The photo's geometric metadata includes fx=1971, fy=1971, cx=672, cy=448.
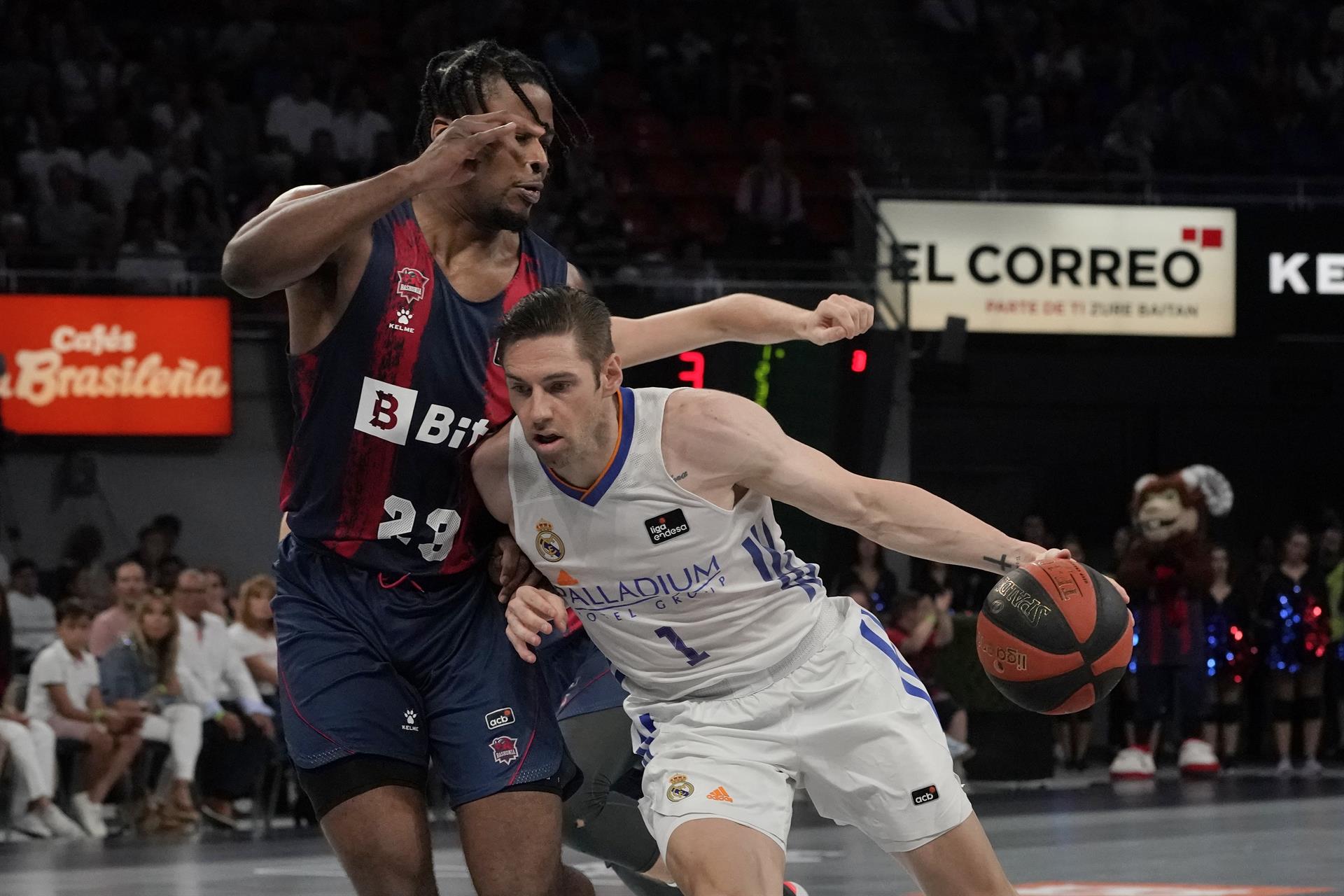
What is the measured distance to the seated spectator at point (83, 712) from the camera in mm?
10617

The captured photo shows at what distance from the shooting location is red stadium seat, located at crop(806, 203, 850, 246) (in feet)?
51.2

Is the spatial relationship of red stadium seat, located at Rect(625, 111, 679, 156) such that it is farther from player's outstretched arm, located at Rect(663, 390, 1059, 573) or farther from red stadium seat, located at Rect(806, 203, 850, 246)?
player's outstretched arm, located at Rect(663, 390, 1059, 573)

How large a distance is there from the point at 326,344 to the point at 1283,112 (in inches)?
611

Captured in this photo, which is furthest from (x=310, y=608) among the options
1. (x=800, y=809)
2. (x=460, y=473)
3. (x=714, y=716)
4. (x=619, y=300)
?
(x=619, y=300)

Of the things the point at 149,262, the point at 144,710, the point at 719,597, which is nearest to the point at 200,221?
the point at 149,262

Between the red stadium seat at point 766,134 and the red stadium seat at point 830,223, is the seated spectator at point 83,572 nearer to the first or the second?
the red stadium seat at point 830,223

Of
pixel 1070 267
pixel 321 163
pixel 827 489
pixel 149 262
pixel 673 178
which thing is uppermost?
pixel 673 178

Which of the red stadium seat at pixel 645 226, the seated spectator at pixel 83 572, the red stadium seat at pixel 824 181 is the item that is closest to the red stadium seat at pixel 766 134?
the red stadium seat at pixel 824 181

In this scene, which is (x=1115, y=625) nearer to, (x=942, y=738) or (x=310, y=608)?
(x=942, y=738)

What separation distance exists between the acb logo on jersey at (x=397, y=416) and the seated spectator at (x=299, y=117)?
11.5 metres

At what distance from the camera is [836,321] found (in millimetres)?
4199

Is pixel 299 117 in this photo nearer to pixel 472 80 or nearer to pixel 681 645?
pixel 472 80

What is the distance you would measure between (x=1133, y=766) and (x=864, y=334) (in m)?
4.43

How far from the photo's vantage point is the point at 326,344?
4074mm
